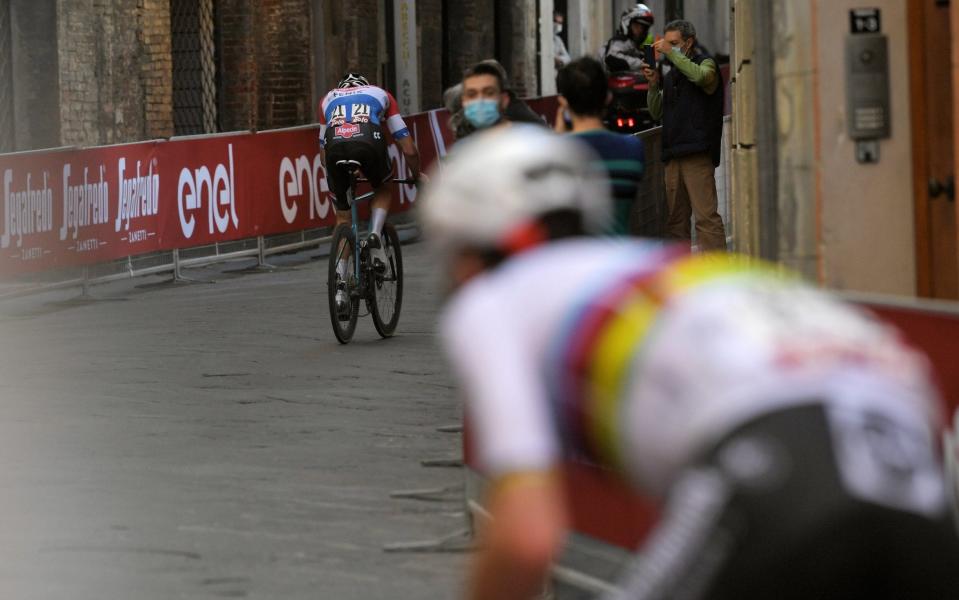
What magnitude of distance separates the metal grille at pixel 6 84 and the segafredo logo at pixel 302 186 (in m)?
4.50

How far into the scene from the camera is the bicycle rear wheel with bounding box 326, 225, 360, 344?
1243 centimetres

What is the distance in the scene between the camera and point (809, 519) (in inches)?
104

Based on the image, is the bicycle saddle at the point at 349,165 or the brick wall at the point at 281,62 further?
the brick wall at the point at 281,62

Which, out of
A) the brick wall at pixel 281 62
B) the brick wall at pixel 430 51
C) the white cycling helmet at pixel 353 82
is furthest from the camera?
the brick wall at pixel 430 51

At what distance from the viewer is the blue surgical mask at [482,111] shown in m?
8.59

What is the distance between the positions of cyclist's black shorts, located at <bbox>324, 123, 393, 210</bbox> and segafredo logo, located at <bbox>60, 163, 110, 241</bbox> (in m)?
4.63

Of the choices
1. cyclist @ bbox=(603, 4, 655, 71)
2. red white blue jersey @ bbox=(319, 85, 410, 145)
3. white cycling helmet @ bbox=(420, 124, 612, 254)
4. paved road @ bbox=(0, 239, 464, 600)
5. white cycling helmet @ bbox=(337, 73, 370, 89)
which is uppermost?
cyclist @ bbox=(603, 4, 655, 71)

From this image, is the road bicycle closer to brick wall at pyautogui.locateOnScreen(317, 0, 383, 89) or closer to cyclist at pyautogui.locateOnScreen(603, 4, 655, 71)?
cyclist at pyautogui.locateOnScreen(603, 4, 655, 71)

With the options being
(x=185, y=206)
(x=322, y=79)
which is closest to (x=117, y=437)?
(x=185, y=206)

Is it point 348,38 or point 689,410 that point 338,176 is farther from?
point 348,38

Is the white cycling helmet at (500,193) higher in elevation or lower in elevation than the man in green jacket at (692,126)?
lower

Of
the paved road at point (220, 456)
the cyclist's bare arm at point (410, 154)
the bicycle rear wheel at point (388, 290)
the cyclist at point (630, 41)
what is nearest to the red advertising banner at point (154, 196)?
the paved road at point (220, 456)

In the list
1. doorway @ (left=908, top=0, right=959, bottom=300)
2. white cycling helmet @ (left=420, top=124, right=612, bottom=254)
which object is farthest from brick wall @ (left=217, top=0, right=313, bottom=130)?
white cycling helmet @ (left=420, top=124, right=612, bottom=254)

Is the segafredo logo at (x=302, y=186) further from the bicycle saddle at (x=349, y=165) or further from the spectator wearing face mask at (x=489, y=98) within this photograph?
the spectator wearing face mask at (x=489, y=98)
